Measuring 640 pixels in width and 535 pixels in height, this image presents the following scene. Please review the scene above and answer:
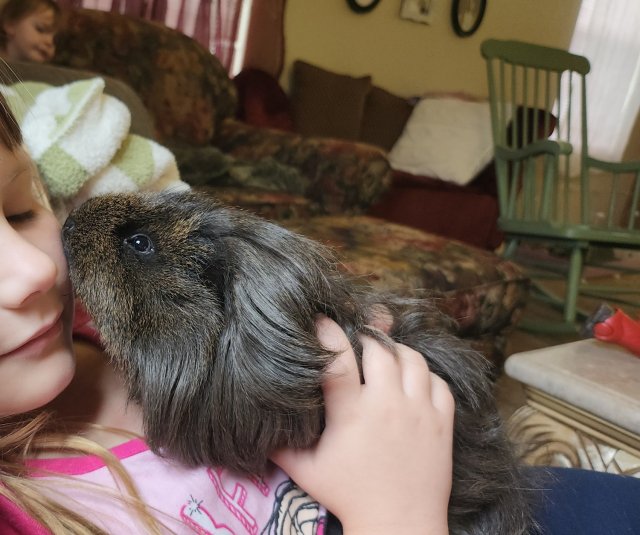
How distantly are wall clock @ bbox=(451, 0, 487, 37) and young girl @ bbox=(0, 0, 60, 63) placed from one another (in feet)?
9.50

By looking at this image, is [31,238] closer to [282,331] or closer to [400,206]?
[282,331]

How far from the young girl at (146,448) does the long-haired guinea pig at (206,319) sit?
0.08 ft

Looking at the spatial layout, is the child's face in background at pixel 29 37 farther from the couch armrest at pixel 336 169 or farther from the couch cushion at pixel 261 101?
the couch cushion at pixel 261 101

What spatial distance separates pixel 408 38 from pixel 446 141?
104cm

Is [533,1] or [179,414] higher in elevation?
[533,1]

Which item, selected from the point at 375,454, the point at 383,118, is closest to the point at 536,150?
the point at 383,118

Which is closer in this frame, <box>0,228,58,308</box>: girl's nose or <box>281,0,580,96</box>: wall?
<box>0,228,58,308</box>: girl's nose

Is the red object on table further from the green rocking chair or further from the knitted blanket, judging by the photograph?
the green rocking chair

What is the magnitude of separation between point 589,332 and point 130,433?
819mm

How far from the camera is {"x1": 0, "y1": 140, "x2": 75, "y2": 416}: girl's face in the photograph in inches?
15.1

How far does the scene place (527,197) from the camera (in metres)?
2.55

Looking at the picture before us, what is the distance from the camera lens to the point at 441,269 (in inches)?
59.0

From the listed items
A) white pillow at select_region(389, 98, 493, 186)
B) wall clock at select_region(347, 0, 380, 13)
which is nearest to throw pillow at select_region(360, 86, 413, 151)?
white pillow at select_region(389, 98, 493, 186)

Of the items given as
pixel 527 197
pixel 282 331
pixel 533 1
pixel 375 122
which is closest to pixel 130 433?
pixel 282 331
